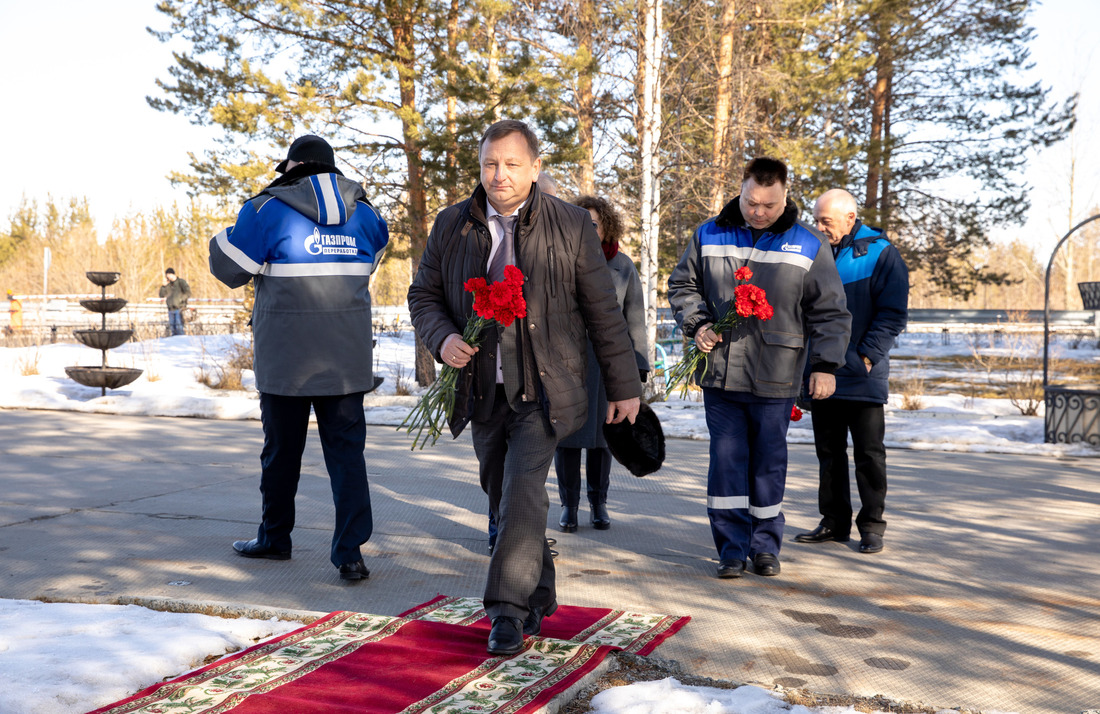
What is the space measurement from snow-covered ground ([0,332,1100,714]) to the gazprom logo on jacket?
168 cm

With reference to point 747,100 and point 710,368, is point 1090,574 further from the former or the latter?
point 747,100

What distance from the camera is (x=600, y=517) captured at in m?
5.60

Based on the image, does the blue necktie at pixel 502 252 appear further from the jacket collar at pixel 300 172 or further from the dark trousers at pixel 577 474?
the dark trousers at pixel 577 474

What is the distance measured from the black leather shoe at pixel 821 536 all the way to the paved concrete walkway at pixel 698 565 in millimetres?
69

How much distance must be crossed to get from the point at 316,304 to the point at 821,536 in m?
3.14

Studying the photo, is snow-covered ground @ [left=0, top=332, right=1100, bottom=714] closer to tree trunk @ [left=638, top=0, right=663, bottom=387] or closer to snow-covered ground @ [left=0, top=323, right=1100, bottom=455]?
snow-covered ground @ [left=0, top=323, right=1100, bottom=455]


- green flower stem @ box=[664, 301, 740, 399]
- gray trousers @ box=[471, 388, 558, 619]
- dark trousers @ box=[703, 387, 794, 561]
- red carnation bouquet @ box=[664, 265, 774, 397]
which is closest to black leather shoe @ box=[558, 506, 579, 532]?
green flower stem @ box=[664, 301, 740, 399]

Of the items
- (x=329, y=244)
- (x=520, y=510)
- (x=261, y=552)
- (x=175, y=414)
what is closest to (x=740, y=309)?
(x=520, y=510)

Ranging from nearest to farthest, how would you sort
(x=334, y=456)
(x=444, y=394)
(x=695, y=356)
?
(x=444, y=394)
(x=334, y=456)
(x=695, y=356)

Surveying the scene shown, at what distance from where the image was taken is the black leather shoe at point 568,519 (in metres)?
5.48

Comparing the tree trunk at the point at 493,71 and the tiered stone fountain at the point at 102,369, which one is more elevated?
the tree trunk at the point at 493,71

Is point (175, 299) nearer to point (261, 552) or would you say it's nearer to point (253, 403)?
point (253, 403)

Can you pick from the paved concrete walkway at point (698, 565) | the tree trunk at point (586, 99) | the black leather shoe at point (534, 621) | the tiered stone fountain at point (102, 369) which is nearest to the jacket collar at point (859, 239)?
the paved concrete walkway at point (698, 565)

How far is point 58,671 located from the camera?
290cm
